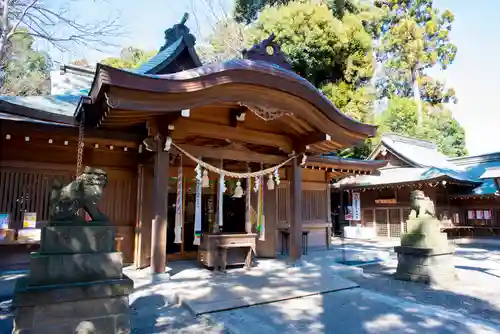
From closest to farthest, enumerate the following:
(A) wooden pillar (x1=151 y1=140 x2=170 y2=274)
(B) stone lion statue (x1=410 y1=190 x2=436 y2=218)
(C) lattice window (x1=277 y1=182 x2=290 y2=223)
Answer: (A) wooden pillar (x1=151 y1=140 x2=170 y2=274) → (B) stone lion statue (x1=410 y1=190 x2=436 y2=218) → (C) lattice window (x1=277 y1=182 x2=290 y2=223)

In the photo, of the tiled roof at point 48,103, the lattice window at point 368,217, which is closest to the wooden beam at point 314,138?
the tiled roof at point 48,103

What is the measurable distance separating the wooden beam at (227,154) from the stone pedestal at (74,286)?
2.94m

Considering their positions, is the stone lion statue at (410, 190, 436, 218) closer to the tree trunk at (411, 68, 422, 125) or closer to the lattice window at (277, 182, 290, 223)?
the lattice window at (277, 182, 290, 223)

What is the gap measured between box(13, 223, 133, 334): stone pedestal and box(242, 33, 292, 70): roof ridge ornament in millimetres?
4125

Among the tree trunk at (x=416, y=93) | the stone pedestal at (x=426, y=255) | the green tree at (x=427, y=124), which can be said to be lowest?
the stone pedestal at (x=426, y=255)

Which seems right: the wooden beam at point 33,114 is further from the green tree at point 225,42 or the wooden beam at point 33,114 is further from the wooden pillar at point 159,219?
the green tree at point 225,42

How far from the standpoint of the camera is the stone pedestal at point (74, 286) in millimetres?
3398

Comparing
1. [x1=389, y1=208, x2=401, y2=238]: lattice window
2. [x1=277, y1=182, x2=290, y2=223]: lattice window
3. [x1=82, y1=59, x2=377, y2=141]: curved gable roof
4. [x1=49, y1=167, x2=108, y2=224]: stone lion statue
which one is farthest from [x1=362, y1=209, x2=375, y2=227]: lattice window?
[x1=49, y1=167, x2=108, y2=224]: stone lion statue

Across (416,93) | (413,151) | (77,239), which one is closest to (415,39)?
(416,93)

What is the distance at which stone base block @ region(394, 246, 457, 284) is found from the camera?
7.48 m

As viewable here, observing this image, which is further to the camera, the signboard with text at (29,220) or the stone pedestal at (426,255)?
the stone pedestal at (426,255)

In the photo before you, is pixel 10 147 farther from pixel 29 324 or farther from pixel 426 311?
pixel 426 311

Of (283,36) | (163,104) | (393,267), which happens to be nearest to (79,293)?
(163,104)

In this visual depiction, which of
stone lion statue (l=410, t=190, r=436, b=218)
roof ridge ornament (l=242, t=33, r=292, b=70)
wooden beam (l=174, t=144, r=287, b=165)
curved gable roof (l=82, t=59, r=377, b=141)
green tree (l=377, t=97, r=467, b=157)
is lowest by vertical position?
stone lion statue (l=410, t=190, r=436, b=218)
